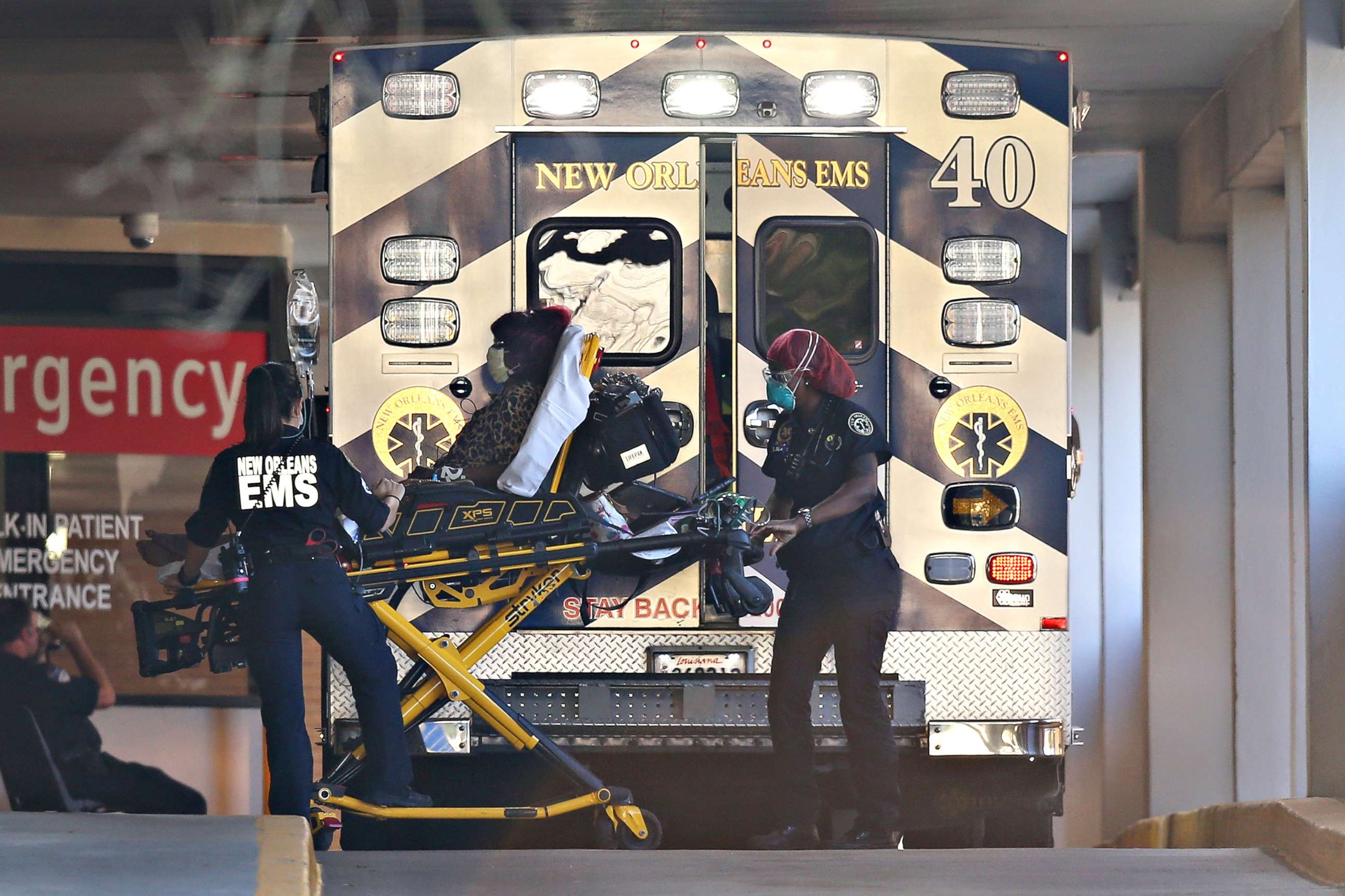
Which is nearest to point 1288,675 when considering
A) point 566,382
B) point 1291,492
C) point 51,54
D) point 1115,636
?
point 1291,492

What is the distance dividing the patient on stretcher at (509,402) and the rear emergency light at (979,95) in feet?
4.73

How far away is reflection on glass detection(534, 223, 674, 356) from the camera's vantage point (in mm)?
5762

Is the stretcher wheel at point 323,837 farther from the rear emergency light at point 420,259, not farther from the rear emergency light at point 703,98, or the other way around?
the rear emergency light at point 703,98

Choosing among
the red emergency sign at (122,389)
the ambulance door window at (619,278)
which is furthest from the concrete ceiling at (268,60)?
the ambulance door window at (619,278)

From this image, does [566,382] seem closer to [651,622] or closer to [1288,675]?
[651,622]

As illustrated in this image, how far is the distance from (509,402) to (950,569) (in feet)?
5.01

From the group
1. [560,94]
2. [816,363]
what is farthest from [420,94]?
[816,363]

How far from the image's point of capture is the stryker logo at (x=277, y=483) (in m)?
5.46

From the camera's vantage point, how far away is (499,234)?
5.80m

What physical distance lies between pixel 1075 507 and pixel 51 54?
886cm

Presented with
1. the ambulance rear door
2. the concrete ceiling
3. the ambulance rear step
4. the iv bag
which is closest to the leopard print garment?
the ambulance rear door

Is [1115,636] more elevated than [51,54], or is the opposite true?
[51,54]

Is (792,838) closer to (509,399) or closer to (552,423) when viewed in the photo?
(552,423)

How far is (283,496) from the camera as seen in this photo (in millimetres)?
5457
